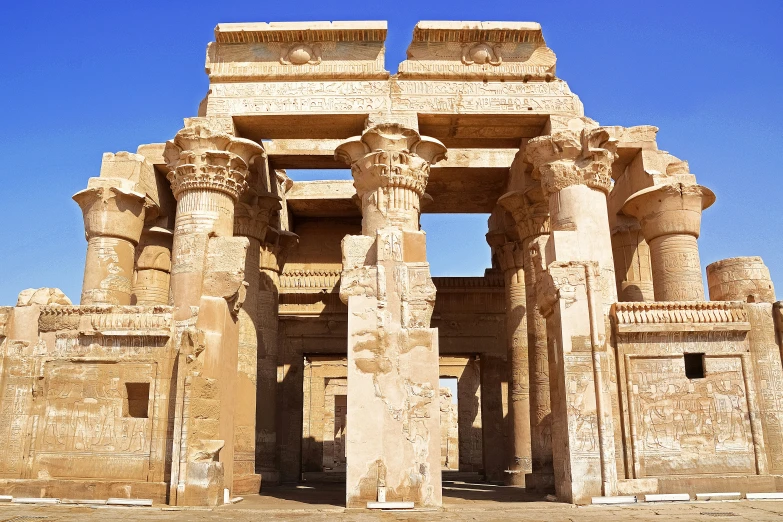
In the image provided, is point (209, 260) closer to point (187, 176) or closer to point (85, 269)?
point (187, 176)

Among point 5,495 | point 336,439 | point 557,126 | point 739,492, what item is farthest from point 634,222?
point 336,439

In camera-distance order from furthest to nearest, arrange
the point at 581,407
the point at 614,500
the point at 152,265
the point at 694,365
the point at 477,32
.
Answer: the point at 152,265 → the point at 477,32 → the point at 694,365 → the point at 581,407 → the point at 614,500

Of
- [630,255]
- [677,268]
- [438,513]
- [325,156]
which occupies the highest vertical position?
[325,156]

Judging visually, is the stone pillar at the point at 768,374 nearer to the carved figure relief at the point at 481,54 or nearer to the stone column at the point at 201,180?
the carved figure relief at the point at 481,54

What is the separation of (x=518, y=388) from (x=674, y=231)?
14.4 ft

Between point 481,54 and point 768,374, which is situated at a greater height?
point 481,54

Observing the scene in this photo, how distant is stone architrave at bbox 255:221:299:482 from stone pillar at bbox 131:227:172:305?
2.02 m

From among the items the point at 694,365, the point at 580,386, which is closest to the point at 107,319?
the point at 580,386

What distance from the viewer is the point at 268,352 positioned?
1492cm

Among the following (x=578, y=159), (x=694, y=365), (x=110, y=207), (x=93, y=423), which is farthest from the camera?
(x=110, y=207)

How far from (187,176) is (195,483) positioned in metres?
5.11

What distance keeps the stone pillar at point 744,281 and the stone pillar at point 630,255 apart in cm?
284

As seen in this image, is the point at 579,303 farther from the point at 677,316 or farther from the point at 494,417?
the point at 494,417

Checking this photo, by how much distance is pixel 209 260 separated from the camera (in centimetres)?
1034
